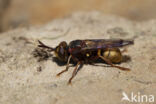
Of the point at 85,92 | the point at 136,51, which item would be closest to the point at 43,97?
the point at 85,92

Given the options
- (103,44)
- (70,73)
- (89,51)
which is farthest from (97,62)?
(70,73)

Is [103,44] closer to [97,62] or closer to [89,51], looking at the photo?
[89,51]

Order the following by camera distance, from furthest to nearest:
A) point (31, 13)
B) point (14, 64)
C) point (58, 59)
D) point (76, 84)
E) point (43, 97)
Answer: point (31, 13), point (58, 59), point (14, 64), point (76, 84), point (43, 97)

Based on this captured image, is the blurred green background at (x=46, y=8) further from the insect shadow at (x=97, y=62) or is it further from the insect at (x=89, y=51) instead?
the insect at (x=89, y=51)

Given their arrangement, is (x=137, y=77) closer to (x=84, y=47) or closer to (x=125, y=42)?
(x=125, y=42)

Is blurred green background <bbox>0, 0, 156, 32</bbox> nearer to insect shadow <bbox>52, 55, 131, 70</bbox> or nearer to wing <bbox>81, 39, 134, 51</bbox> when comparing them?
insect shadow <bbox>52, 55, 131, 70</bbox>

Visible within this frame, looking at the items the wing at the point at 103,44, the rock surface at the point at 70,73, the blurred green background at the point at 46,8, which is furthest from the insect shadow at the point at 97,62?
the blurred green background at the point at 46,8
